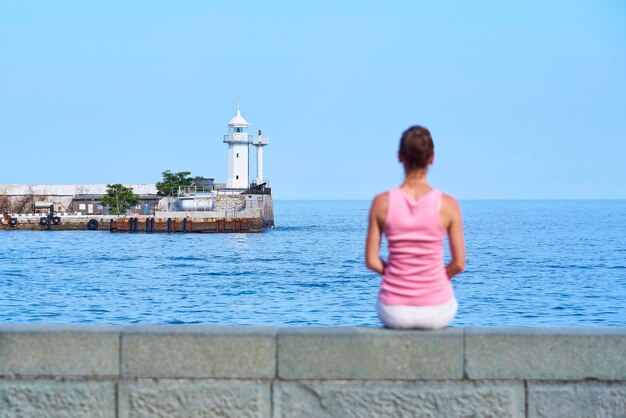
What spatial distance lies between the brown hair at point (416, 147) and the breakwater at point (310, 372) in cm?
106

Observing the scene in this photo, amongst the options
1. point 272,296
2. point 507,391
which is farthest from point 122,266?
point 507,391

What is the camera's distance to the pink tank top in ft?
19.0

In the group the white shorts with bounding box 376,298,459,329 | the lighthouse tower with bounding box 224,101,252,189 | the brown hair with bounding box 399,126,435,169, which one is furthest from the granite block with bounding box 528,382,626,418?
the lighthouse tower with bounding box 224,101,252,189

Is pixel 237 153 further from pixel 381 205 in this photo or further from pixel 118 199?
pixel 381 205

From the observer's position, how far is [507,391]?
19.6ft

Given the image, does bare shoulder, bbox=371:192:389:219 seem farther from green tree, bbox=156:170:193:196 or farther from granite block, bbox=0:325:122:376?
green tree, bbox=156:170:193:196

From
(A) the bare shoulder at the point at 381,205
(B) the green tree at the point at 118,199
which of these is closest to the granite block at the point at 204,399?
(A) the bare shoulder at the point at 381,205

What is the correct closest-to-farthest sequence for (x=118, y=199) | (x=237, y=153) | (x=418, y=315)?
(x=418, y=315), (x=237, y=153), (x=118, y=199)

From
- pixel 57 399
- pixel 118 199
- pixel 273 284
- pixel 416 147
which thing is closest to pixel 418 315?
pixel 416 147

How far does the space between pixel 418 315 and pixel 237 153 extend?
4093 inches

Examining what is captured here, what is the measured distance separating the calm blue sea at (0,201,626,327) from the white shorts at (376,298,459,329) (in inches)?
894

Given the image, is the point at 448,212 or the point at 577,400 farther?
the point at 577,400

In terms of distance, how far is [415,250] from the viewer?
5.80 m

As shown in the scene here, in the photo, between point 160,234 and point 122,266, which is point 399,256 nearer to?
point 122,266
